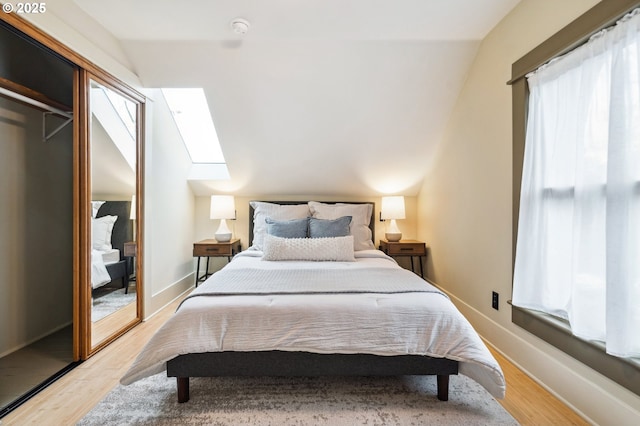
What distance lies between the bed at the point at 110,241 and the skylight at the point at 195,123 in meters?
1.36

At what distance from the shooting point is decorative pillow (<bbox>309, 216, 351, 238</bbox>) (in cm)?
317

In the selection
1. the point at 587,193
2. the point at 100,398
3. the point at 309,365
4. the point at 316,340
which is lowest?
the point at 100,398

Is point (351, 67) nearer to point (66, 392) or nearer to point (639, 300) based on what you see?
point (639, 300)

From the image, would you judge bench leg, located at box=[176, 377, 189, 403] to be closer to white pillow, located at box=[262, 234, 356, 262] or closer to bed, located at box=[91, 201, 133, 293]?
bed, located at box=[91, 201, 133, 293]

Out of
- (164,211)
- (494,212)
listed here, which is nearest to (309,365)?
(494,212)

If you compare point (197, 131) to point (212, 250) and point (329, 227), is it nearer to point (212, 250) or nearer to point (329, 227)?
point (212, 250)

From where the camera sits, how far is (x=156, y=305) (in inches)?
117

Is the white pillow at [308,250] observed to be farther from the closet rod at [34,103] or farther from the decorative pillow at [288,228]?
the closet rod at [34,103]

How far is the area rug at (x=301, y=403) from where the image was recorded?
1491 millimetres

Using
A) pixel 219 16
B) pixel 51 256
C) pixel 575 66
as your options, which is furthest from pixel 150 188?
pixel 575 66

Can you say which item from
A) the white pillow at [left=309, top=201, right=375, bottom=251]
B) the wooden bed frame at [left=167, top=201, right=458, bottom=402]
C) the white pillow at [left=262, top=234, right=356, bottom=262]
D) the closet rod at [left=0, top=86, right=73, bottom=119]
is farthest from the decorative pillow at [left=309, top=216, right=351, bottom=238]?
the closet rod at [left=0, top=86, right=73, bottom=119]

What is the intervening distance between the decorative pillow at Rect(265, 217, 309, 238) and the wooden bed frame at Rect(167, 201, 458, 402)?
1.67m

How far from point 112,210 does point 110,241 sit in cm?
25

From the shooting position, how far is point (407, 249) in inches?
142
